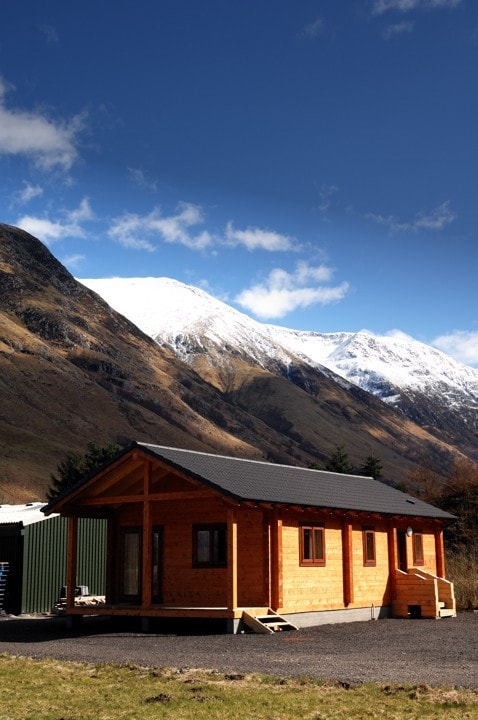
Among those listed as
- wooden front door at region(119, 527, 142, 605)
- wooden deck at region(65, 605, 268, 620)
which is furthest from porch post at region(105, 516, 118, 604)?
→ wooden deck at region(65, 605, 268, 620)

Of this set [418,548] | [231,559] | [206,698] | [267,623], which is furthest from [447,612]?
[206,698]

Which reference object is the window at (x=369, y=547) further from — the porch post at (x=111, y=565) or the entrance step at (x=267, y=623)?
the porch post at (x=111, y=565)

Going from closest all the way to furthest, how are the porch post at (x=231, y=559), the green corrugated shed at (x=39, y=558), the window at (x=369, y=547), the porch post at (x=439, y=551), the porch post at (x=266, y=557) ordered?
the porch post at (x=231, y=559)
the porch post at (x=266, y=557)
the window at (x=369, y=547)
the green corrugated shed at (x=39, y=558)
the porch post at (x=439, y=551)

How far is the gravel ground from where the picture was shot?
14078 millimetres

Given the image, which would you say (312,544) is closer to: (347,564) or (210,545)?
(347,564)

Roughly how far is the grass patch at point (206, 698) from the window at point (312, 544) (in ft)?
36.2

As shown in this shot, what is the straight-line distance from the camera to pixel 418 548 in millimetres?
30688

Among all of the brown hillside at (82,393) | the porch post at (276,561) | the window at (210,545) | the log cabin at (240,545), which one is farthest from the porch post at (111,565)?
the brown hillside at (82,393)

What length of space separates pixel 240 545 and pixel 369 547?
18.8 feet

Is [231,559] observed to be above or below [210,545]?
below

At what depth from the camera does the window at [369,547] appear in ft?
89.8

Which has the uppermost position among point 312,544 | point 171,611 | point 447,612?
point 312,544

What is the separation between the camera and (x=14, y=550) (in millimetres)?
29547

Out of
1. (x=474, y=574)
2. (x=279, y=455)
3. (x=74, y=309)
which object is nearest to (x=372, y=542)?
(x=474, y=574)
